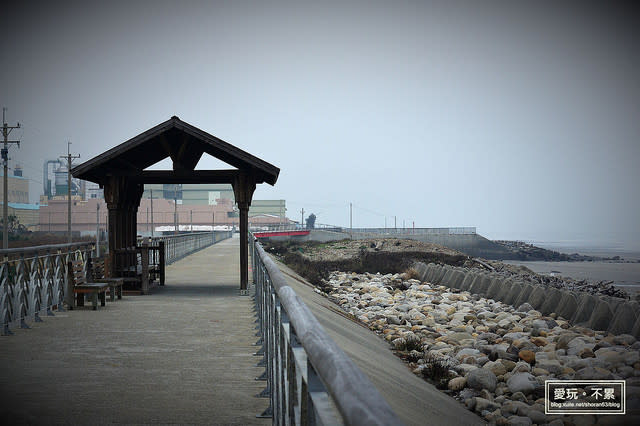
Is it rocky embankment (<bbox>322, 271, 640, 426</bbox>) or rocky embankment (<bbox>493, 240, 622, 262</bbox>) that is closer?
rocky embankment (<bbox>322, 271, 640, 426</bbox>)

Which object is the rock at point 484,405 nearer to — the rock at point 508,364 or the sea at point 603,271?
the rock at point 508,364

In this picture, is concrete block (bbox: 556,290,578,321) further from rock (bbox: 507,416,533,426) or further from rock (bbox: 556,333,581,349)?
rock (bbox: 507,416,533,426)

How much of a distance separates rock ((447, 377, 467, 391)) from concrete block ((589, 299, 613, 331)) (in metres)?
6.09

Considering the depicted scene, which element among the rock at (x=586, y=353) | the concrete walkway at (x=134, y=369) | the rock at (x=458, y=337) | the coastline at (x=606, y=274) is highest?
the concrete walkway at (x=134, y=369)

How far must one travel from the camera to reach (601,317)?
542 inches

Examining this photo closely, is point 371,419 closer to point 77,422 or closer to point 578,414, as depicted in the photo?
point 77,422

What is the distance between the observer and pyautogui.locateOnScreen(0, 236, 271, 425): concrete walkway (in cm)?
512

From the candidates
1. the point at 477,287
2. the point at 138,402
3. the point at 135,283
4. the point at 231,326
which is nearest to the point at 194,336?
the point at 231,326

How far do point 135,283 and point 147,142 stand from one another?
3.46 metres

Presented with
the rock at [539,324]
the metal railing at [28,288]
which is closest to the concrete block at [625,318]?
the rock at [539,324]

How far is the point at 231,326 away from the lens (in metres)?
9.55

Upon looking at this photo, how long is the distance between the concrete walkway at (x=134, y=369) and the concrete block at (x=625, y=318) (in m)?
7.96

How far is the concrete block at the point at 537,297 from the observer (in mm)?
17297

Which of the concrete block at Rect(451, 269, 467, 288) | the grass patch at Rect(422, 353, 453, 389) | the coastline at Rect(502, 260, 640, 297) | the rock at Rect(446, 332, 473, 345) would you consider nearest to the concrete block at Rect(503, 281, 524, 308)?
the concrete block at Rect(451, 269, 467, 288)
